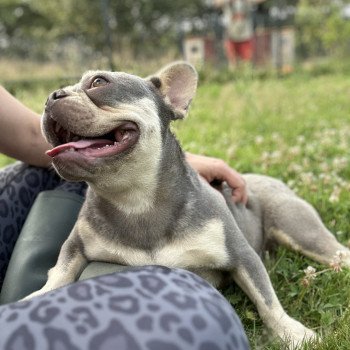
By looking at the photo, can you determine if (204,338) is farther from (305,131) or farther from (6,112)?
(305,131)

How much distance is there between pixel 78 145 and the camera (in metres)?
2.34

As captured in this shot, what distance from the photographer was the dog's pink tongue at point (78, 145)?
2.29 meters

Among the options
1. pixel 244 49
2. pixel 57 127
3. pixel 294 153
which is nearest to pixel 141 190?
pixel 57 127

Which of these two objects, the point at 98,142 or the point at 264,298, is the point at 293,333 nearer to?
the point at 264,298

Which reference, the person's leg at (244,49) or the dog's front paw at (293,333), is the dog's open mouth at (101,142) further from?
the person's leg at (244,49)

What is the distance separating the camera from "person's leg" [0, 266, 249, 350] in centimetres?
164

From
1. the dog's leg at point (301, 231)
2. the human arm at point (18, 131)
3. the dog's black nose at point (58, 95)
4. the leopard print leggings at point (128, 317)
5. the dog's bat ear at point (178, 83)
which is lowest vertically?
the dog's leg at point (301, 231)

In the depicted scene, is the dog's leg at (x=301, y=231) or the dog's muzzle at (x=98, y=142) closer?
the dog's muzzle at (x=98, y=142)

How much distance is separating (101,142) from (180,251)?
60 cm

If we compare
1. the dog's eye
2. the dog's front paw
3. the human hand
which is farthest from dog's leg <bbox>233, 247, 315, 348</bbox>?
the dog's eye

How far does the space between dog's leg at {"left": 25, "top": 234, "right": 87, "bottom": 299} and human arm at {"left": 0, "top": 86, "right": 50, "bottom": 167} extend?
2.57ft

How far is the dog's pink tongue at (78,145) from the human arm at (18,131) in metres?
0.93

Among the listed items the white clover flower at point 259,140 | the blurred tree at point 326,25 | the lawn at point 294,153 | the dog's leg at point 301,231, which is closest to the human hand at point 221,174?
the dog's leg at point 301,231

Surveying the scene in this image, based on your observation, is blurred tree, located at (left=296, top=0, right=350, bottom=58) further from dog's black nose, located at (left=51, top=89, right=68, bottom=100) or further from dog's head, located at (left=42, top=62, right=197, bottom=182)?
dog's black nose, located at (left=51, top=89, right=68, bottom=100)
